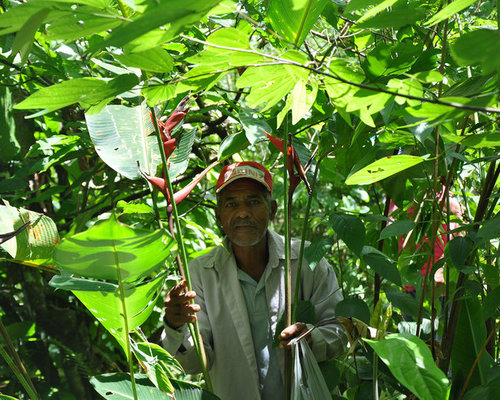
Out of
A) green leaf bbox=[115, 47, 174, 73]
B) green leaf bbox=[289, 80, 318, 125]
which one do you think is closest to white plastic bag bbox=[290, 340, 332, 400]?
green leaf bbox=[289, 80, 318, 125]

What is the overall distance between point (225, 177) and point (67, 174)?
110 cm

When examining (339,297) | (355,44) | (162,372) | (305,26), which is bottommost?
(162,372)

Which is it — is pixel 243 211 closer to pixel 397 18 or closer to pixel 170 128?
pixel 170 128

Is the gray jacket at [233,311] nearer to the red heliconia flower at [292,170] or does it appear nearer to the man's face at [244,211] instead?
the man's face at [244,211]

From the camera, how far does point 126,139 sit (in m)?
1.29

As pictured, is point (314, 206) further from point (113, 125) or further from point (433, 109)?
point (433, 109)

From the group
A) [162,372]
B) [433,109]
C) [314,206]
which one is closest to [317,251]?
[162,372]

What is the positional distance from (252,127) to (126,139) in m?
0.28

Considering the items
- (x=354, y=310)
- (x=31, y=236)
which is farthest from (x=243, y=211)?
(x=31, y=236)

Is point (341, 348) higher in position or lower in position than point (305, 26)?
lower

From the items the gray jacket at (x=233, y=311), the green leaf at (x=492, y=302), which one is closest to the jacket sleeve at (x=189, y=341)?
the gray jacket at (x=233, y=311)

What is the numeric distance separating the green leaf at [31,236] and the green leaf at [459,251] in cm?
72

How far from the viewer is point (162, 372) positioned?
1033 mm

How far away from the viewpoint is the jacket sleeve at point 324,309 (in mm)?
1465
